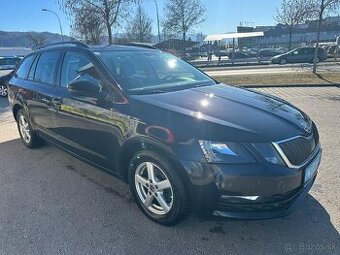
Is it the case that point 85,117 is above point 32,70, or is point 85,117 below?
below

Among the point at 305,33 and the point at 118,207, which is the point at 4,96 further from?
the point at 305,33

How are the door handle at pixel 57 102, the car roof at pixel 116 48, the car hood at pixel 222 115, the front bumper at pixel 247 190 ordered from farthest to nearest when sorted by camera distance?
the door handle at pixel 57 102 → the car roof at pixel 116 48 → the car hood at pixel 222 115 → the front bumper at pixel 247 190

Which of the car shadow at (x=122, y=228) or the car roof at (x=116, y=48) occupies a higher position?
the car roof at (x=116, y=48)

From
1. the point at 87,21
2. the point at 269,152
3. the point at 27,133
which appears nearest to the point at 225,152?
the point at 269,152

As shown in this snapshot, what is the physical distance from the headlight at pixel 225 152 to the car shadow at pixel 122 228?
21.2 inches

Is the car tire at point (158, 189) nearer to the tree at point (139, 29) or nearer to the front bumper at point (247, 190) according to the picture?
the front bumper at point (247, 190)

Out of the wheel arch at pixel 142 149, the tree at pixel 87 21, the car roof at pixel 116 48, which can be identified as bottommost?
the wheel arch at pixel 142 149

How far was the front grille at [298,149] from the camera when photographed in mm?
2527

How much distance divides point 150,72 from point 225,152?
1.68 meters

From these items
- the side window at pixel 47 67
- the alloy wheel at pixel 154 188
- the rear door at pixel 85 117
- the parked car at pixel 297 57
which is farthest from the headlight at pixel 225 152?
the parked car at pixel 297 57

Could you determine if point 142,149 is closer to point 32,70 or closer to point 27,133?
point 32,70

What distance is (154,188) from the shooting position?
2965 mm

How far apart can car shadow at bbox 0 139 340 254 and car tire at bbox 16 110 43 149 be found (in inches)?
56.0

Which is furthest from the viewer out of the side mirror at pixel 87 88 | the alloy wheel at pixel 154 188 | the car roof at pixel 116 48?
the car roof at pixel 116 48
